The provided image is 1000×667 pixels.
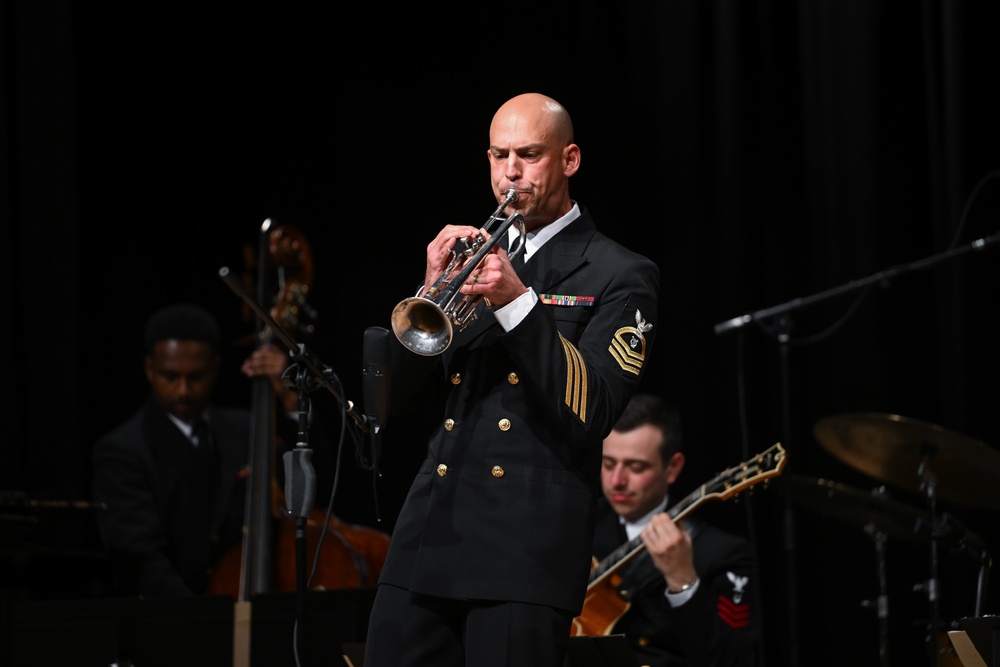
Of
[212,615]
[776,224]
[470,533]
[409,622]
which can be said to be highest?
[776,224]

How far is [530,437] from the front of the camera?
2.41 meters

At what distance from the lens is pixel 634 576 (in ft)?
13.1

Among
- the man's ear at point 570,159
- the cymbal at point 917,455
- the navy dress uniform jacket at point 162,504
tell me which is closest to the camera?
the man's ear at point 570,159

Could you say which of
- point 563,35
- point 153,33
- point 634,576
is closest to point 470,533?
point 634,576

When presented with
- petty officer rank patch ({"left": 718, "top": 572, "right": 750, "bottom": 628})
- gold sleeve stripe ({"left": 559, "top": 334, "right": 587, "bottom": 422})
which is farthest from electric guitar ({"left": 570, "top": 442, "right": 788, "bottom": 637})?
gold sleeve stripe ({"left": 559, "top": 334, "right": 587, "bottom": 422})

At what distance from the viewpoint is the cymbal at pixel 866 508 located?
167 inches

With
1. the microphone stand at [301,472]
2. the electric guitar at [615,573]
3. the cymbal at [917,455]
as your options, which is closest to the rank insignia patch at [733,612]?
the electric guitar at [615,573]

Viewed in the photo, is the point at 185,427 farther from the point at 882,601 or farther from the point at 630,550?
the point at 882,601

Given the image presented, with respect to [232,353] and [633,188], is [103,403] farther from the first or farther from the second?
[633,188]

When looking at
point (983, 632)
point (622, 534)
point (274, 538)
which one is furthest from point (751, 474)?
point (274, 538)

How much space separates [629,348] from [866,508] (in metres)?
2.14

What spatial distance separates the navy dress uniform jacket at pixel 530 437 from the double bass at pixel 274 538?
194 cm

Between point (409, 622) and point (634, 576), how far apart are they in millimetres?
1738

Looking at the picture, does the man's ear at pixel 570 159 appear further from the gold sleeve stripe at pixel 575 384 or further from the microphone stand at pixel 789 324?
the microphone stand at pixel 789 324
